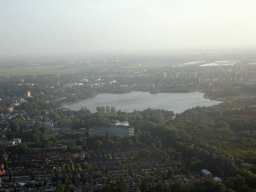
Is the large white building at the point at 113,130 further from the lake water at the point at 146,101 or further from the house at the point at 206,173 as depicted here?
the lake water at the point at 146,101

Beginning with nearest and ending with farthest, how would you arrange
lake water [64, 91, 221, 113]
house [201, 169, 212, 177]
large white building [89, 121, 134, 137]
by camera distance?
house [201, 169, 212, 177] < large white building [89, 121, 134, 137] < lake water [64, 91, 221, 113]

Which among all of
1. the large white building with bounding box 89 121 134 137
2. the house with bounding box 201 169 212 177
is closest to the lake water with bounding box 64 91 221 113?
the large white building with bounding box 89 121 134 137

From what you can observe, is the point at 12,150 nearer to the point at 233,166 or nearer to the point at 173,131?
the point at 173,131

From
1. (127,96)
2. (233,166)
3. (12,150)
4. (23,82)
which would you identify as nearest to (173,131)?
(233,166)

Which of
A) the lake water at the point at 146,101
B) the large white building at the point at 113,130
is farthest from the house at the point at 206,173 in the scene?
the lake water at the point at 146,101

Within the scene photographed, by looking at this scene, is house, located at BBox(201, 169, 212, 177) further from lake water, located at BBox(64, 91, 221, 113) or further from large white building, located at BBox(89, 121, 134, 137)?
lake water, located at BBox(64, 91, 221, 113)
